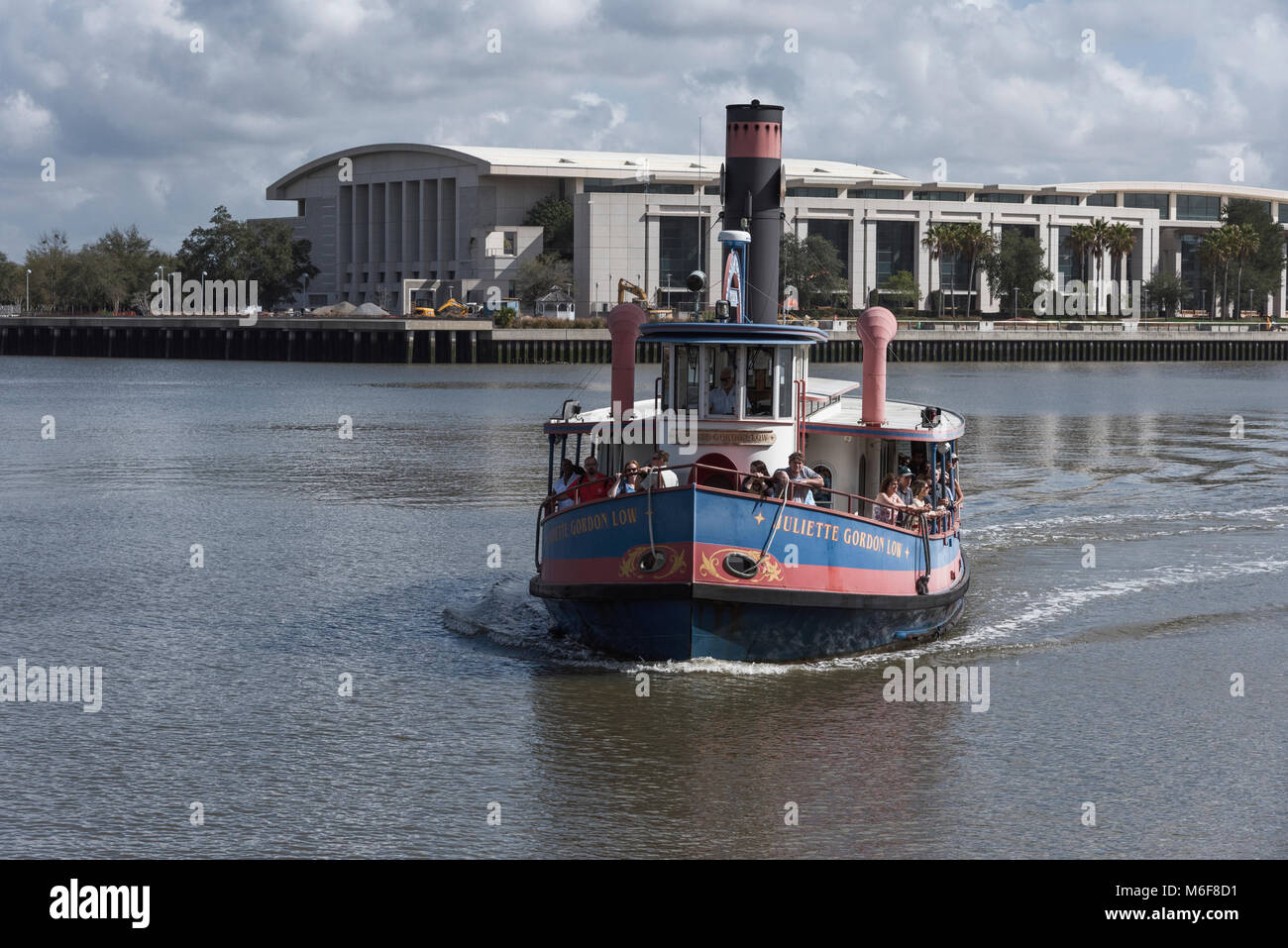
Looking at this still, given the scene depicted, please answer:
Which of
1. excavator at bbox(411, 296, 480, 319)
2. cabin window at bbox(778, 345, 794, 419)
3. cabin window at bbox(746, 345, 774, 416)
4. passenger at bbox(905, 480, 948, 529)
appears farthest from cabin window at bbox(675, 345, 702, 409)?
excavator at bbox(411, 296, 480, 319)

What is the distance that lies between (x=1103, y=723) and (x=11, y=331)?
15556cm

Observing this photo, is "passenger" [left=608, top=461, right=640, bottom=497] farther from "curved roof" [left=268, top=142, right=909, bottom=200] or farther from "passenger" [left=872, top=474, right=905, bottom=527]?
"curved roof" [left=268, top=142, right=909, bottom=200]

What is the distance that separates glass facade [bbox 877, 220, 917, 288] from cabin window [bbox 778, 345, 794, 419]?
478 feet

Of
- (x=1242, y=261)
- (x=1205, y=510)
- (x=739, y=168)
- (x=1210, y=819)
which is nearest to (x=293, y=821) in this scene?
(x=1210, y=819)

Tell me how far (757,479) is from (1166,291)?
166494 mm

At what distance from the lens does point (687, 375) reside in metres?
21.9

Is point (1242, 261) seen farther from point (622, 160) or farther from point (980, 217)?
point (622, 160)

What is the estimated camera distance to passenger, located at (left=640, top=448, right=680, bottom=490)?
64.8 ft

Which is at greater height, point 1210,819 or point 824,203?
point 824,203

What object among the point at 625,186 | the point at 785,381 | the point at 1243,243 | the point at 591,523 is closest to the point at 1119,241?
the point at 1243,243

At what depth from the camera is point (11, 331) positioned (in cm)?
15812

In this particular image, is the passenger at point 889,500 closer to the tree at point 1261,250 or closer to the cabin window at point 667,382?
the cabin window at point 667,382
